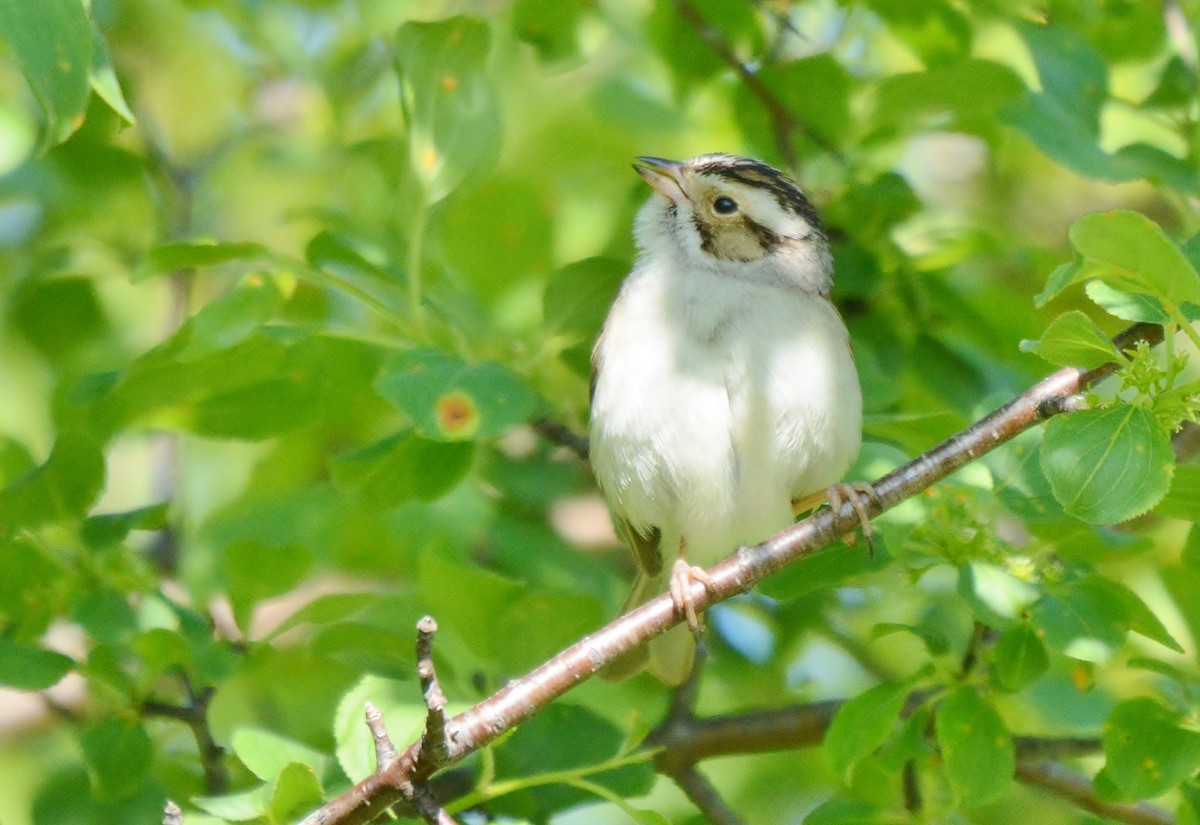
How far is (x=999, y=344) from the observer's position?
4.27 meters

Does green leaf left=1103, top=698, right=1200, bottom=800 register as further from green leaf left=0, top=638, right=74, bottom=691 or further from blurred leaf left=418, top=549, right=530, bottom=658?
green leaf left=0, top=638, right=74, bottom=691

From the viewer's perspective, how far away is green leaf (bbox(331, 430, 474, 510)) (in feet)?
11.4

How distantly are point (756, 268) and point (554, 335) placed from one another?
65 centimetres

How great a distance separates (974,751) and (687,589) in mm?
669

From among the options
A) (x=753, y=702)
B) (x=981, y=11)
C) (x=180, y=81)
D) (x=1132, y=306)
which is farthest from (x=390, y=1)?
(x=1132, y=306)

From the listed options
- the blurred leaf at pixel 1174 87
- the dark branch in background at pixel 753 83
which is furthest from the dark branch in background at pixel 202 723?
the blurred leaf at pixel 1174 87

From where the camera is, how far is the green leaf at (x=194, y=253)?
3328mm

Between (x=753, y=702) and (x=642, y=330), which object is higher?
(x=642, y=330)

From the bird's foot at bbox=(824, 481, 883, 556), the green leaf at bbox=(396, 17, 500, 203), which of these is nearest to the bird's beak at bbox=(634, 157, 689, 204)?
the green leaf at bbox=(396, 17, 500, 203)

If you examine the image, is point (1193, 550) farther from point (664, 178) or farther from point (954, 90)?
point (664, 178)

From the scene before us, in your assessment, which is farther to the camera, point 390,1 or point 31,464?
point 390,1

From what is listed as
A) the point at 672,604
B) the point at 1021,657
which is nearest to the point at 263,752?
the point at 672,604

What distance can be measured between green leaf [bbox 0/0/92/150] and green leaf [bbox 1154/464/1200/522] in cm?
198

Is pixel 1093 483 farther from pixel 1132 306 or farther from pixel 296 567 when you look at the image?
pixel 296 567
